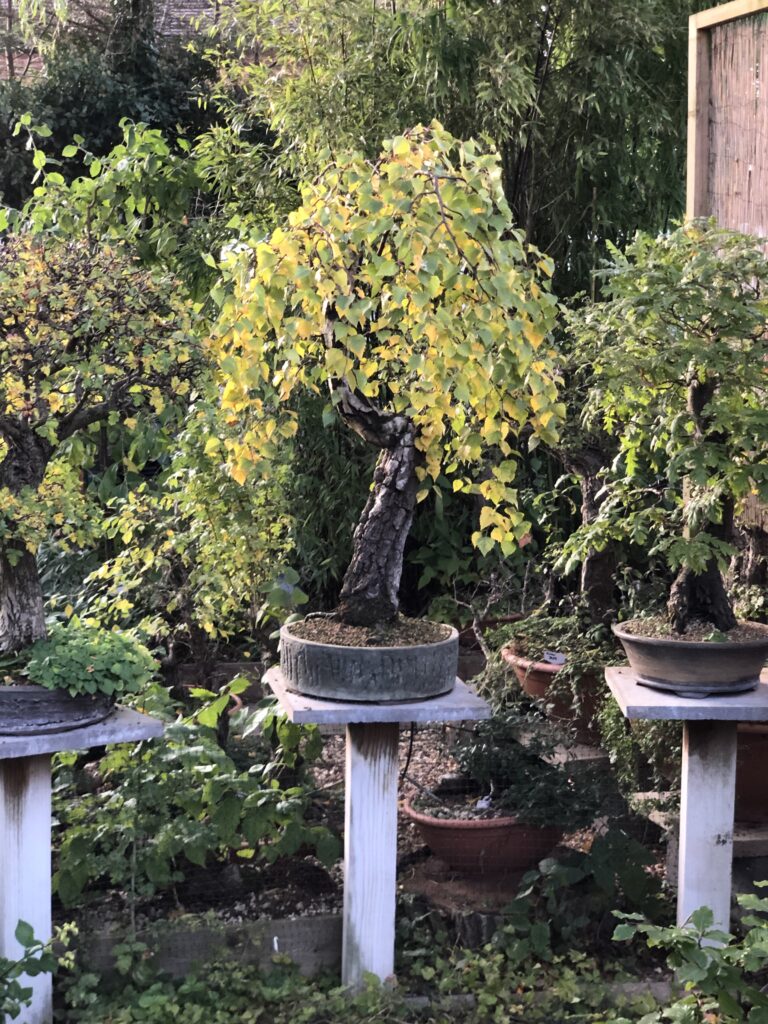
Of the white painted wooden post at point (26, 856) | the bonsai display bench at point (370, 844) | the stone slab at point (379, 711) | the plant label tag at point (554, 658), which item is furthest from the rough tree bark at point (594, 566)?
the white painted wooden post at point (26, 856)

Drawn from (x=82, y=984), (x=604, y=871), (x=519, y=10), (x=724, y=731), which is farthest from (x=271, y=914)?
(x=519, y=10)

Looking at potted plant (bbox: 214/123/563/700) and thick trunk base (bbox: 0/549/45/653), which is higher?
potted plant (bbox: 214/123/563/700)

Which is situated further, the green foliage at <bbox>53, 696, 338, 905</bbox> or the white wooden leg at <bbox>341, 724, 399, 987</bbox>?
the green foliage at <bbox>53, 696, 338, 905</bbox>

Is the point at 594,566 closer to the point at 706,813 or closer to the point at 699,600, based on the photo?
the point at 699,600

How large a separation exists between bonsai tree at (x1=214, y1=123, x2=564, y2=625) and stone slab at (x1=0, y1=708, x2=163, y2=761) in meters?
0.59

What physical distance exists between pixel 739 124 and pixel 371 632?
6.15ft

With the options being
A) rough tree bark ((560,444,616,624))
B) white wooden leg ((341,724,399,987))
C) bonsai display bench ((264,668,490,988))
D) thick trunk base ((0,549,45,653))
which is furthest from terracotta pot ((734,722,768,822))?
thick trunk base ((0,549,45,653))

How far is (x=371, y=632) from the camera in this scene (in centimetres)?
278

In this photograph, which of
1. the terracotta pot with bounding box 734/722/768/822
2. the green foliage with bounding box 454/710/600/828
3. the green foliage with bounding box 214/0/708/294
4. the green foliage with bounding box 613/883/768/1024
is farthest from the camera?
the green foliage with bounding box 214/0/708/294

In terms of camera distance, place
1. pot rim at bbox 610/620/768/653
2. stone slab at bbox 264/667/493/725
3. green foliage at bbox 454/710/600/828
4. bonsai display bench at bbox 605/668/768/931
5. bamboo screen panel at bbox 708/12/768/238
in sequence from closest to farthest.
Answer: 1. stone slab at bbox 264/667/493/725
2. pot rim at bbox 610/620/768/653
3. bonsai display bench at bbox 605/668/768/931
4. green foliage at bbox 454/710/600/828
5. bamboo screen panel at bbox 708/12/768/238

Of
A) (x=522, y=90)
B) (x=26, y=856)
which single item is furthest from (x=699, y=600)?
(x=522, y=90)

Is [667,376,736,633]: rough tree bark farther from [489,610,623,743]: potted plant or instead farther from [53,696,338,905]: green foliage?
[53,696,338,905]: green foliage

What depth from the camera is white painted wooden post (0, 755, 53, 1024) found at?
2598 mm

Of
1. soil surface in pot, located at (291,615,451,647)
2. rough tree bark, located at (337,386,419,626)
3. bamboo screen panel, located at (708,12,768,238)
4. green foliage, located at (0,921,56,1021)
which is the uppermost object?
bamboo screen panel, located at (708,12,768,238)
